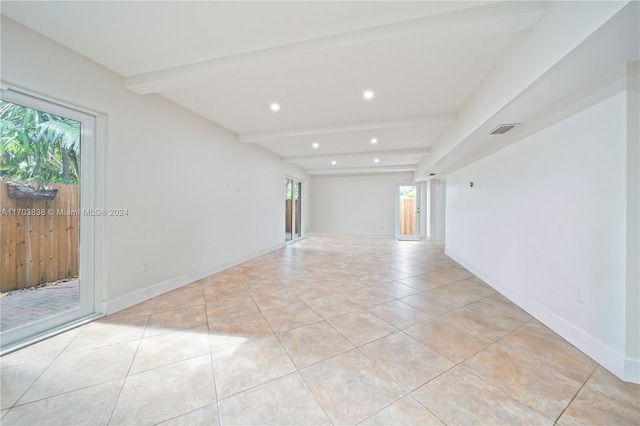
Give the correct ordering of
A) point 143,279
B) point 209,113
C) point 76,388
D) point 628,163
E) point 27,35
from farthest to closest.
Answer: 1. point 209,113
2. point 143,279
3. point 27,35
4. point 628,163
5. point 76,388

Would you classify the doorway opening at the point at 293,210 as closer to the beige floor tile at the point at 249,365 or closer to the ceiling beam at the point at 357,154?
the ceiling beam at the point at 357,154

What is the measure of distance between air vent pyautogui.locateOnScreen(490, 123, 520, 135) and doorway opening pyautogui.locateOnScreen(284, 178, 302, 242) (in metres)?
5.78

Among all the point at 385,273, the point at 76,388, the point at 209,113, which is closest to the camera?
the point at 76,388

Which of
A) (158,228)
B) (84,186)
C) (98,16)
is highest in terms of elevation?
(98,16)

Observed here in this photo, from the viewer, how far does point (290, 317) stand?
2506 mm

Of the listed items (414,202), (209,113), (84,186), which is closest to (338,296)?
(84,186)

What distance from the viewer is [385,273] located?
427cm

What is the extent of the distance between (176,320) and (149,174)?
1836 mm

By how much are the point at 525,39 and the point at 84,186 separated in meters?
4.24

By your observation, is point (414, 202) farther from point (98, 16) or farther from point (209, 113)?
point (98, 16)

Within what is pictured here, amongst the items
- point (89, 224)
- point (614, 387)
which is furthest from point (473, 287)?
point (89, 224)

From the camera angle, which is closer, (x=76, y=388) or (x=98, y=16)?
(x=76, y=388)

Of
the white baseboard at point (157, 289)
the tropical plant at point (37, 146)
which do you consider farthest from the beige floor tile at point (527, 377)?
the tropical plant at point (37, 146)

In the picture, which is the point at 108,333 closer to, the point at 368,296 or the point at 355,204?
the point at 368,296
